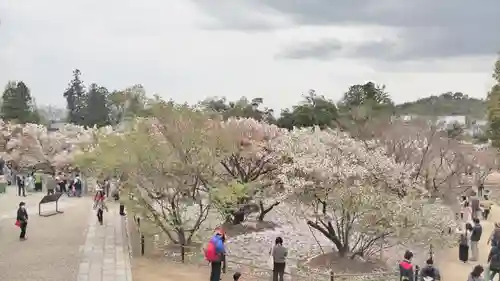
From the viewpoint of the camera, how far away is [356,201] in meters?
18.0

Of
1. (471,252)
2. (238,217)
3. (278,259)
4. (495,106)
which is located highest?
(495,106)

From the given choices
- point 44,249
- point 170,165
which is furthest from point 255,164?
point 44,249

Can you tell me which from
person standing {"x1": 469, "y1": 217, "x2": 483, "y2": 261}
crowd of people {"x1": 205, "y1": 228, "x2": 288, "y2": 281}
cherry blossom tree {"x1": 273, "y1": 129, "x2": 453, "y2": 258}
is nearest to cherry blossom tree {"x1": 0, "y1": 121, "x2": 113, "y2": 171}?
cherry blossom tree {"x1": 273, "y1": 129, "x2": 453, "y2": 258}

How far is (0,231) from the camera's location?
22.7 m

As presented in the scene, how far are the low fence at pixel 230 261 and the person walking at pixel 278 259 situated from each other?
0.74 meters

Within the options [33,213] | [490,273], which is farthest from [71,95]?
[490,273]

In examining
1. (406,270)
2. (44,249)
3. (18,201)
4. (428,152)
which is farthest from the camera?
(428,152)

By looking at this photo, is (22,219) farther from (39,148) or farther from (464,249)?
(39,148)

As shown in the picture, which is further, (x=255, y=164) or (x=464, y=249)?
(x=255, y=164)

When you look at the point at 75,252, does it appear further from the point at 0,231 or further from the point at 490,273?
the point at 490,273

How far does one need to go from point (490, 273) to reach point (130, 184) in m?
10.8

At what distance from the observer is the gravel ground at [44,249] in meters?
16.0

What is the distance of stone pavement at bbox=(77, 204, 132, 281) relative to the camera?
51.5 ft

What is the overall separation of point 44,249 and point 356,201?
32.4 ft
